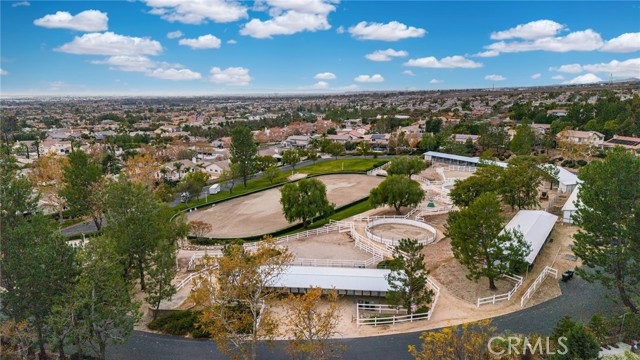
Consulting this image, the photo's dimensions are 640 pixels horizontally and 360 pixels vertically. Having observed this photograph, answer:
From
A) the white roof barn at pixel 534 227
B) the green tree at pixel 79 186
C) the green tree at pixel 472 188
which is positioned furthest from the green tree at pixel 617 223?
the green tree at pixel 79 186

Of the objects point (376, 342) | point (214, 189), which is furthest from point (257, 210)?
point (376, 342)

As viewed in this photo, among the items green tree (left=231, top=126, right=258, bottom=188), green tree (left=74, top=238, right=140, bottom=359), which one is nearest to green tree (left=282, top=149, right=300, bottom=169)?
green tree (left=231, top=126, right=258, bottom=188)

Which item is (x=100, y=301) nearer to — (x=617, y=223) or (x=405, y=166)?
(x=617, y=223)

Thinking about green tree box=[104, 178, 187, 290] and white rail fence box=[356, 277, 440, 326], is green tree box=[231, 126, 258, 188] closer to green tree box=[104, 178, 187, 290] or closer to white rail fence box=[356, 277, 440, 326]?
green tree box=[104, 178, 187, 290]

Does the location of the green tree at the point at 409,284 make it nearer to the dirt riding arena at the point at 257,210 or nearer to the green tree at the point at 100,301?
the green tree at the point at 100,301

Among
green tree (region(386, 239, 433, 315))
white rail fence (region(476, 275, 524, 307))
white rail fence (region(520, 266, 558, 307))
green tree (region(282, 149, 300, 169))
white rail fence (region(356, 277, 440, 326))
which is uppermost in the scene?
green tree (region(282, 149, 300, 169))
